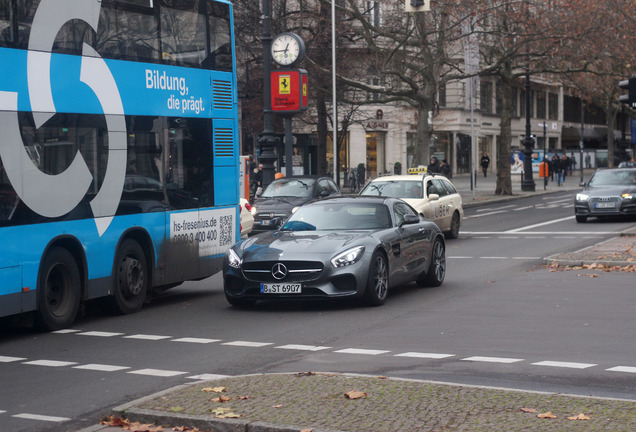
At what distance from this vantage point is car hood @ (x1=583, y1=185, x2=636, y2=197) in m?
30.4

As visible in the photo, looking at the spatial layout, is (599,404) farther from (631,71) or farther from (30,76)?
(631,71)

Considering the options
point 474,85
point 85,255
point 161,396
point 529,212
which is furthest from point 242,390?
point 474,85

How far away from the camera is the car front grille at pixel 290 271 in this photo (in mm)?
13129

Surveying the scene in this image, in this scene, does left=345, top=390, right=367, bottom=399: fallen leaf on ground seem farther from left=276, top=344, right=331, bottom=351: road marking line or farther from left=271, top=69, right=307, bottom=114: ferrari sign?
left=271, top=69, right=307, bottom=114: ferrari sign

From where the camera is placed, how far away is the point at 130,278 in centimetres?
1341

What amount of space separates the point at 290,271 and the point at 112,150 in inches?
102

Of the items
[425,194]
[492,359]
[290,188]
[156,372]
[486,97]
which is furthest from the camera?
[486,97]

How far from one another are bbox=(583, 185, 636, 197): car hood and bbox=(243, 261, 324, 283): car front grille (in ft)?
62.9

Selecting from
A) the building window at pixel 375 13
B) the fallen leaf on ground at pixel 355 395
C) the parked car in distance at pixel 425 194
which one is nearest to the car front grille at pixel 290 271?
the fallen leaf on ground at pixel 355 395

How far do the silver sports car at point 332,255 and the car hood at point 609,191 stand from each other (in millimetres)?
16423

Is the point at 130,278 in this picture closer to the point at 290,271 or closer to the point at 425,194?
the point at 290,271

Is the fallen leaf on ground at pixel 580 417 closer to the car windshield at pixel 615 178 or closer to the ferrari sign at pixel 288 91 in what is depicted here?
the ferrari sign at pixel 288 91

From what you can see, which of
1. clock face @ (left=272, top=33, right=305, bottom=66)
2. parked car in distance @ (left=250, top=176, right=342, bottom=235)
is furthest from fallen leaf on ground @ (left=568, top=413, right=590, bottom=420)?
clock face @ (left=272, top=33, right=305, bottom=66)

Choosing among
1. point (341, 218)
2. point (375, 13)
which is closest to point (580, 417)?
point (341, 218)
